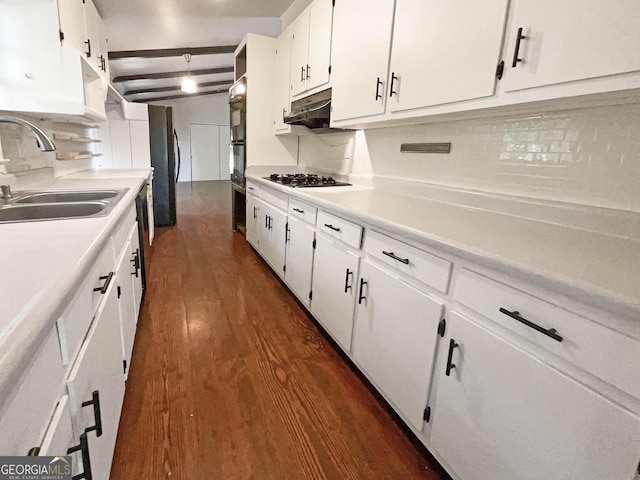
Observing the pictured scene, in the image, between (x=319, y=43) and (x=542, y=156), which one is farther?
(x=319, y=43)

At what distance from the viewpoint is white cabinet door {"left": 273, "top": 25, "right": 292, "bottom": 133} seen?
326cm

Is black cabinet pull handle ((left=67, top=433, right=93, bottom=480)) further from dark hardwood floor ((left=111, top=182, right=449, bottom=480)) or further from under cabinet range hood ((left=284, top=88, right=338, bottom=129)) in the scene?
under cabinet range hood ((left=284, top=88, right=338, bottom=129))

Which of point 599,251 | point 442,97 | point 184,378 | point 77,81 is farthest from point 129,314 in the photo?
point 599,251

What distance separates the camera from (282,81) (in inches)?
135

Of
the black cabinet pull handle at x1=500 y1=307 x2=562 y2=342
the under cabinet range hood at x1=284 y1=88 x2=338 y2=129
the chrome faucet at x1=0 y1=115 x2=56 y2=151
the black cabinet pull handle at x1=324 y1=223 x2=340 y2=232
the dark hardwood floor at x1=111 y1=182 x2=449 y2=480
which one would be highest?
the under cabinet range hood at x1=284 y1=88 x2=338 y2=129

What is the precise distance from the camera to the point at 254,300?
2.55 meters

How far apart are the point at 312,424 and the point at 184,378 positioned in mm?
691

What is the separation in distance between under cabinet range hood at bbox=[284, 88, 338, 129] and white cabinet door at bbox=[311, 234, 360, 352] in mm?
1090

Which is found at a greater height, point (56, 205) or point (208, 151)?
point (208, 151)

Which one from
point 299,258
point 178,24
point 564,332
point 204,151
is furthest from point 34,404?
point 204,151

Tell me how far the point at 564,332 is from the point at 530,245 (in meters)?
0.32

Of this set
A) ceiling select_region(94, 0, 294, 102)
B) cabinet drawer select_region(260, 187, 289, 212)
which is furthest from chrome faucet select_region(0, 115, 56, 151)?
ceiling select_region(94, 0, 294, 102)

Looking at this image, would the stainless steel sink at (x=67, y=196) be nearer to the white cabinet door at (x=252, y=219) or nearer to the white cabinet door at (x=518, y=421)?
the white cabinet door at (x=252, y=219)

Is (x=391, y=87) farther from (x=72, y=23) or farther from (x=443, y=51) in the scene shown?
(x=72, y=23)
